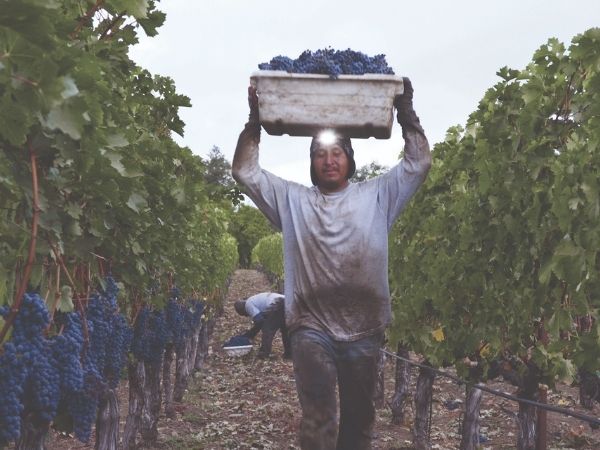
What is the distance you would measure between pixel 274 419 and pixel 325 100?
770 centimetres

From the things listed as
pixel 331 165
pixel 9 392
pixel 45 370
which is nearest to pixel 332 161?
pixel 331 165

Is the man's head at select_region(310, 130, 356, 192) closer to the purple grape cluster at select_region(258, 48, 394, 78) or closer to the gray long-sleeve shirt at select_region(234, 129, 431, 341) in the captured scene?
the gray long-sleeve shirt at select_region(234, 129, 431, 341)

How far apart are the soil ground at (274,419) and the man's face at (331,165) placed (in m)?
4.64

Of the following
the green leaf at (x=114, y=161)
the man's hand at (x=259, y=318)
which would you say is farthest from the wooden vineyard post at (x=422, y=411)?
the man's hand at (x=259, y=318)

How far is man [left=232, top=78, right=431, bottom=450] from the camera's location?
3.92 metres

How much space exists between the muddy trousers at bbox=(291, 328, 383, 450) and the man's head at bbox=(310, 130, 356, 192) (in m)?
0.89

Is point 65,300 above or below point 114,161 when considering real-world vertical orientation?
below

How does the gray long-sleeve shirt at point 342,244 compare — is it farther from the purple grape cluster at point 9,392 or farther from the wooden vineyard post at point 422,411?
the wooden vineyard post at point 422,411

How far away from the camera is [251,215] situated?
77062 millimetres

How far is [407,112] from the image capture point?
4.07 meters

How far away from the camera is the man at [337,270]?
3924mm

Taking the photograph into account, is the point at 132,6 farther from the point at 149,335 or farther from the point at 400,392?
the point at 400,392

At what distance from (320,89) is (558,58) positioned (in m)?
2.14

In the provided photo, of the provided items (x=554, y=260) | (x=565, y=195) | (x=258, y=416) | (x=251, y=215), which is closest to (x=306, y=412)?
(x=554, y=260)
